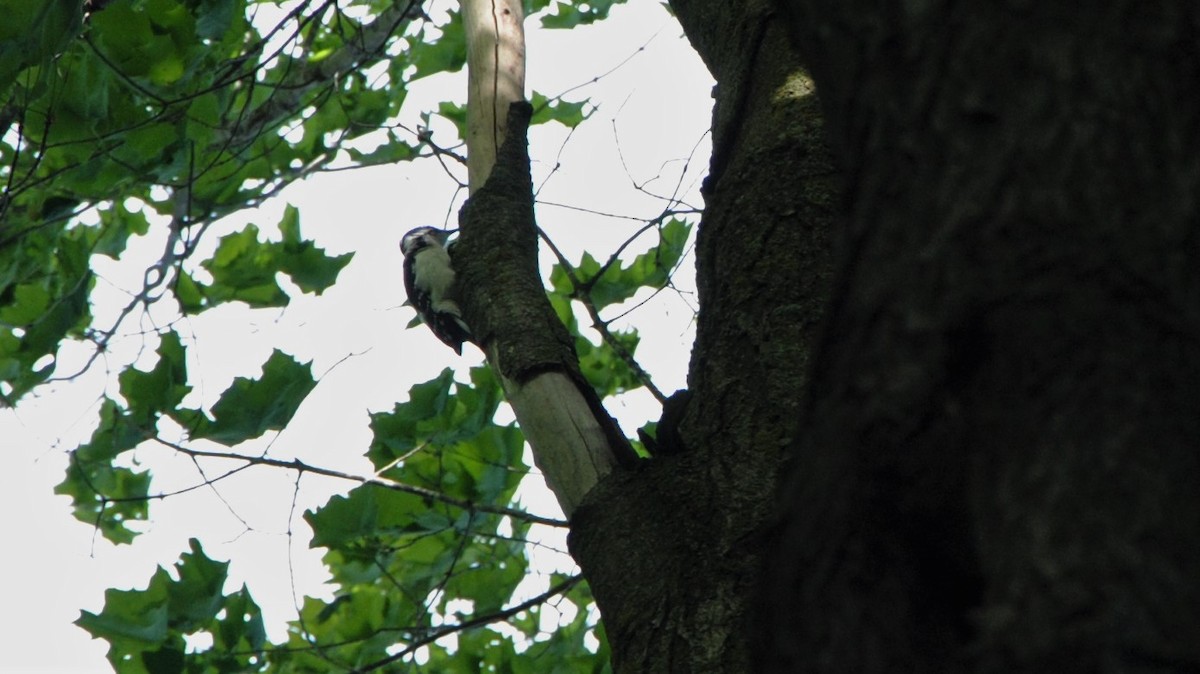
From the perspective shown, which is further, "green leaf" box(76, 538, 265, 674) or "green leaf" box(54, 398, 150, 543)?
"green leaf" box(54, 398, 150, 543)

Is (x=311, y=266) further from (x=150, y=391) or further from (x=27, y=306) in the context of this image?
(x=150, y=391)

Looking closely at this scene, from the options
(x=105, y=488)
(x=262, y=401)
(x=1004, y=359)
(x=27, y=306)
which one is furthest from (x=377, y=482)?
(x=105, y=488)

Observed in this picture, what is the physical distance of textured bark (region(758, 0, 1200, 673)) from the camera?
0.87 meters

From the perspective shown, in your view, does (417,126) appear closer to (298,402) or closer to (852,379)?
(298,402)

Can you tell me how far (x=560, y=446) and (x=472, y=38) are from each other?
4.38ft

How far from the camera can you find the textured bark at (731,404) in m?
1.72

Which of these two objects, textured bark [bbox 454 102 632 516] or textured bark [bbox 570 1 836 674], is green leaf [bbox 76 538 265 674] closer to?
textured bark [bbox 454 102 632 516]

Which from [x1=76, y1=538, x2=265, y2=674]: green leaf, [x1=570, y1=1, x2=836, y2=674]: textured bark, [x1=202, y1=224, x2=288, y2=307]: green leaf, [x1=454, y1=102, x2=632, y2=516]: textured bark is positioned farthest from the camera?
[x1=202, y1=224, x2=288, y2=307]: green leaf

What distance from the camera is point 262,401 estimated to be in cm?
300

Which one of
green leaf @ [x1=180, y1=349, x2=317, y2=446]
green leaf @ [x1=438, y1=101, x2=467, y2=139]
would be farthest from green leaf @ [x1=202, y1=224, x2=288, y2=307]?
green leaf @ [x1=180, y1=349, x2=317, y2=446]

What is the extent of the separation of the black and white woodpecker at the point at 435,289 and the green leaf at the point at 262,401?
2.23 meters

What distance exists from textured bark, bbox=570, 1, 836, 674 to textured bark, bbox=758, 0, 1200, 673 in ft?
1.74

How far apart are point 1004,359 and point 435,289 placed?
4889 mm

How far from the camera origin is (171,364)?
3.16 m
